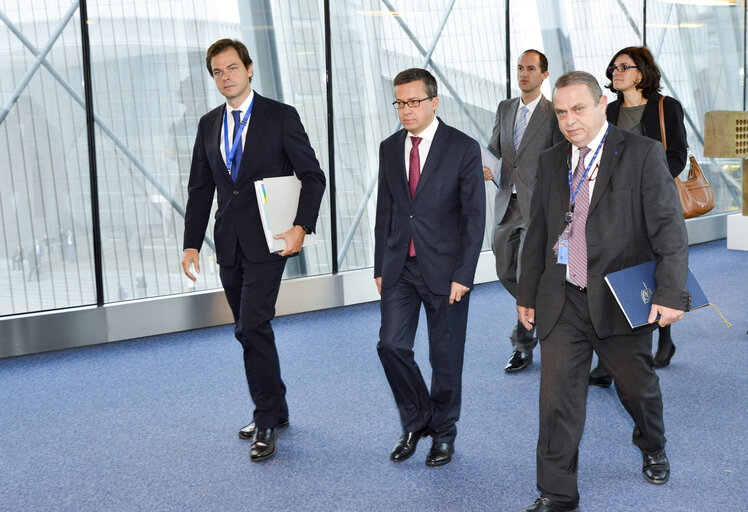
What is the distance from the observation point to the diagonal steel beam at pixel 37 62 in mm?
5617

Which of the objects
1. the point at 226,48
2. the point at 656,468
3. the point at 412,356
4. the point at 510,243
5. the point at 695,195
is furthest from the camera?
the point at 510,243

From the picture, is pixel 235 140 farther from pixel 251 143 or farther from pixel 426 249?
pixel 426 249

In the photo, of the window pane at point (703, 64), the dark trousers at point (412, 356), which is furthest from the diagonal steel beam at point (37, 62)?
the window pane at point (703, 64)

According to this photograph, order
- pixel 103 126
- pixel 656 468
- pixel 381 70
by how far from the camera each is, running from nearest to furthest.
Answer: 1. pixel 656 468
2. pixel 103 126
3. pixel 381 70

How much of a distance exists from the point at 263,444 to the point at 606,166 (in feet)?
6.32

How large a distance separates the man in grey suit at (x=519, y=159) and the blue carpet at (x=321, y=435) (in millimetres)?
577

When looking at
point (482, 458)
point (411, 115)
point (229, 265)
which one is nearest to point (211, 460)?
point (229, 265)

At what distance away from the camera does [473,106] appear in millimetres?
8055

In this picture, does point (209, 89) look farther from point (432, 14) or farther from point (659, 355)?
point (659, 355)

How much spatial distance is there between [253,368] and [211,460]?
443mm

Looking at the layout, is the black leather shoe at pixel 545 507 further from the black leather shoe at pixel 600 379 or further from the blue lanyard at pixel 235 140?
the blue lanyard at pixel 235 140

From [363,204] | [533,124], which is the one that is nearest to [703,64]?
[363,204]

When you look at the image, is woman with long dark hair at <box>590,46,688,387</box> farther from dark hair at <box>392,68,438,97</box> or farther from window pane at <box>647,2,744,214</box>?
window pane at <box>647,2,744,214</box>

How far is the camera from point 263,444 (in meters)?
3.52
